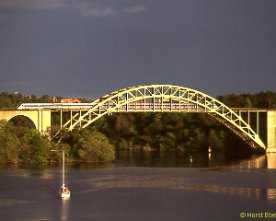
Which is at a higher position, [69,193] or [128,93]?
[128,93]

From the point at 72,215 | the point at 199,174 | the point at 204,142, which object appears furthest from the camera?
the point at 204,142

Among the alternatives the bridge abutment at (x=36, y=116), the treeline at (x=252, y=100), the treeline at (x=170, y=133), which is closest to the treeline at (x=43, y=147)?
the bridge abutment at (x=36, y=116)

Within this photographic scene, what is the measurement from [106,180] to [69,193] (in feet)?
24.0

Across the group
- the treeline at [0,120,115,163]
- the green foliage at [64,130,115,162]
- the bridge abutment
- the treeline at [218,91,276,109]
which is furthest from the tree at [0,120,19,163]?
the treeline at [218,91,276,109]

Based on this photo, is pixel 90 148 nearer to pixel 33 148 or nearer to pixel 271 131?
pixel 33 148

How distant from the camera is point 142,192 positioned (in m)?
42.6

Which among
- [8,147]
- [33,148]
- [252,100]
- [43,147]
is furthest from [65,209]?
[252,100]

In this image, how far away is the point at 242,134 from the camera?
73625mm

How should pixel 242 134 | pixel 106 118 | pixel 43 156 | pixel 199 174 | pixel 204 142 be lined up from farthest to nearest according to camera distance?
pixel 106 118, pixel 204 142, pixel 242 134, pixel 43 156, pixel 199 174

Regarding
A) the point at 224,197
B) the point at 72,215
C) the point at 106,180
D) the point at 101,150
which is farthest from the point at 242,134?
the point at 72,215

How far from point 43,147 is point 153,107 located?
1369cm

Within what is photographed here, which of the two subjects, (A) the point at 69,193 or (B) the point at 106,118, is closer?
(A) the point at 69,193

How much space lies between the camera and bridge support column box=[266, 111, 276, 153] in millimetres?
73312

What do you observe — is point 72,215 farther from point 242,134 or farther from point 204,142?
point 204,142
